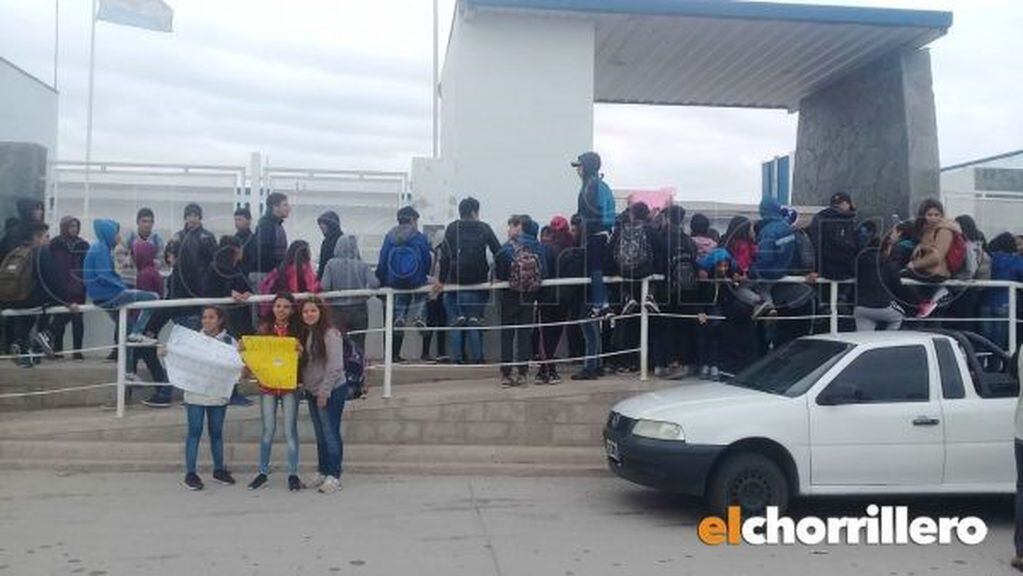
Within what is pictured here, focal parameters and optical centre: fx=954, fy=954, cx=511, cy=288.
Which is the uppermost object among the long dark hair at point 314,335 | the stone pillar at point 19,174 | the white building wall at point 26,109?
the white building wall at point 26,109

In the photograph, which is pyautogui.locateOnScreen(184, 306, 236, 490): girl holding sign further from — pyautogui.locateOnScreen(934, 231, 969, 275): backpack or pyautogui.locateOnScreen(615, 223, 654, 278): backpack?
pyautogui.locateOnScreen(934, 231, 969, 275): backpack

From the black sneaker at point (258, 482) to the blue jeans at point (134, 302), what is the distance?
2299 mm

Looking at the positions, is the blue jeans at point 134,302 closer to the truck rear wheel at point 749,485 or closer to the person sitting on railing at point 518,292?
the person sitting on railing at point 518,292

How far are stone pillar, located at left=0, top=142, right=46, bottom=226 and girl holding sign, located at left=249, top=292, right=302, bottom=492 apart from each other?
17.3ft

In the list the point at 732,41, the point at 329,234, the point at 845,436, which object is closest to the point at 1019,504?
the point at 845,436

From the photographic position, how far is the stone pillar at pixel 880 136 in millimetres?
13078

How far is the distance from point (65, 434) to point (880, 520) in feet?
24.3

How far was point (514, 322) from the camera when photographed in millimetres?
10102

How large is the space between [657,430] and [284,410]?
3371 mm

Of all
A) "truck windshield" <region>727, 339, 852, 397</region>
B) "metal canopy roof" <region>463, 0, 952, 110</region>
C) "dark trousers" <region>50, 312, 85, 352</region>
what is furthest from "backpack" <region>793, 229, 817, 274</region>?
"dark trousers" <region>50, 312, 85, 352</region>

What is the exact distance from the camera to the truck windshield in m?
7.80

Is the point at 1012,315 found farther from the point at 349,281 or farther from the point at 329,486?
the point at 329,486

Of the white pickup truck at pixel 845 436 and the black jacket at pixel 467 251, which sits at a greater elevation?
the black jacket at pixel 467 251

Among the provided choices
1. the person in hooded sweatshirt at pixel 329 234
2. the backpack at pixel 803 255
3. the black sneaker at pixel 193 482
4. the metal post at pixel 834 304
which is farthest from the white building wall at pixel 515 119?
the black sneaker at pixel 193 482
